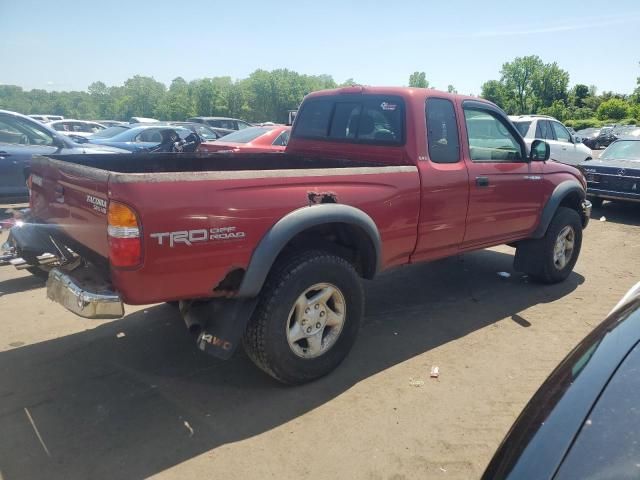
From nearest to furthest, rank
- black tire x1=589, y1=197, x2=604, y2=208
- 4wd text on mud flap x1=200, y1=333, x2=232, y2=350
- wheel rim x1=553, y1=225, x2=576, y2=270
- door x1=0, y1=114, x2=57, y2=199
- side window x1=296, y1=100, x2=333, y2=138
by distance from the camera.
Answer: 4wd text on mud flap x1=200, y1=333, x2=232, y2=350 → side window x1=296, y1=100, x2=333, y2=138 → wheel rim x1=553, y1=225, x2=576, y2=270 → door x1=0, y1=114, x2=57, y2=199 → black tire x1=589, y1=197, x2=604, y2=208

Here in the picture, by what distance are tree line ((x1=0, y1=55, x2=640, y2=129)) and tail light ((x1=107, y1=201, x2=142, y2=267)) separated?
52842mm

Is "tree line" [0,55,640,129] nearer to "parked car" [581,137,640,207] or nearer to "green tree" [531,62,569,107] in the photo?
"green tree" [531,62,569,107]

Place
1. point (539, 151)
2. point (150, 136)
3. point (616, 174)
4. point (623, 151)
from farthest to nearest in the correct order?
point (150, 136) → point (623, 151) → point (616, 174) → point (539, 151)

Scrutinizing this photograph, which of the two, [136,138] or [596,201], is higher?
[136,138]

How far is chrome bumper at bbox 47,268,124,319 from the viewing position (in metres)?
2.62

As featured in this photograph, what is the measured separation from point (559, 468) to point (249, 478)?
5.32 feet

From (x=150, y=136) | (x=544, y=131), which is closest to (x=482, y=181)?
(x=544, y=131)

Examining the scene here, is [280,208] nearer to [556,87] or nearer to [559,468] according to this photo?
[559,468]

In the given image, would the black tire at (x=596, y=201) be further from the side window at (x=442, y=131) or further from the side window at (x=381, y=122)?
the side window at (x=381, y=122)

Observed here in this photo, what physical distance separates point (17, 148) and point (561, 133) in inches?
498

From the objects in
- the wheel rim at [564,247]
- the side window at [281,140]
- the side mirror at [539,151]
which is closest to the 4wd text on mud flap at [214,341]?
the side mirror at [539,151]

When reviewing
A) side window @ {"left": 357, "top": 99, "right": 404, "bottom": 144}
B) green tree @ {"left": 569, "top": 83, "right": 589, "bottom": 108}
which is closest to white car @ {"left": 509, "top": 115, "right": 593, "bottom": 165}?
side window @ {"left": 357, "top": 99, "right": 404, "bottom": 144}

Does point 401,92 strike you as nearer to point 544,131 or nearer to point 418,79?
point 544,131

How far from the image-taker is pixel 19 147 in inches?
322
